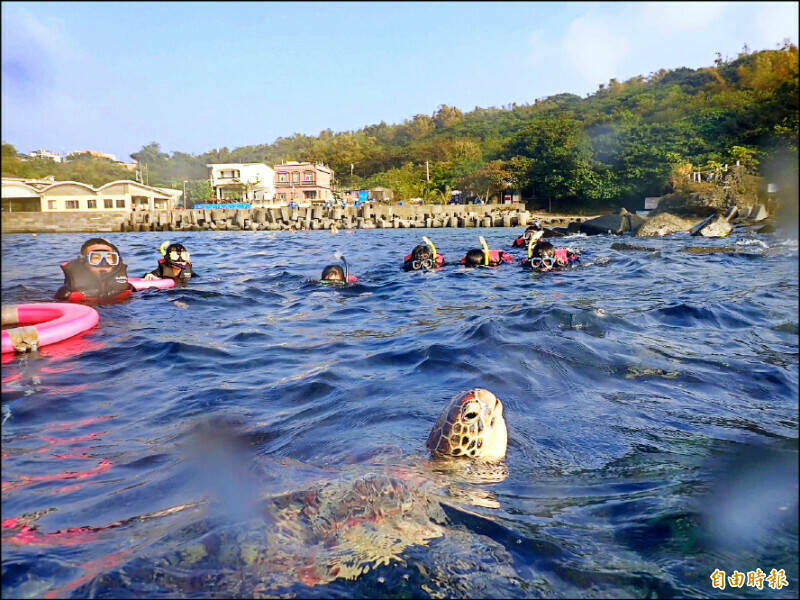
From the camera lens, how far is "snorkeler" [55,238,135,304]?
834 centimetres

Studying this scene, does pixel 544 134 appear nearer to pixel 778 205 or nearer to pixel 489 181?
pixel 489 181

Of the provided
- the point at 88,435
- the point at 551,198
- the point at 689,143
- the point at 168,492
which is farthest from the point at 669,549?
the point at 551,198

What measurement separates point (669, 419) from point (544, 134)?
160 feet

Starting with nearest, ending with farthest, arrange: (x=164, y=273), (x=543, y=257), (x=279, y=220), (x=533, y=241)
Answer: (x=164, y=273)
(x=543, y=257)
(x=533, y=241)
(x=279, y=220)

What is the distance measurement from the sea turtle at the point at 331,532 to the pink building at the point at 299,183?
54.7 metres

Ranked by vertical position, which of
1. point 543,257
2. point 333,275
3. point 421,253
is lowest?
point 333,275

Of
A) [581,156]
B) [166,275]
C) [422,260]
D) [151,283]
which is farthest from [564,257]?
[581,156]

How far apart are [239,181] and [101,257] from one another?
167 feet

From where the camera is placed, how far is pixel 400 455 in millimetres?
3436

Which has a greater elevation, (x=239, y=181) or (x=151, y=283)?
(x=239, y=181)

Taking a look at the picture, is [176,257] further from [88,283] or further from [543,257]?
[543,257]

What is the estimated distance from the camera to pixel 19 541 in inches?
93.3

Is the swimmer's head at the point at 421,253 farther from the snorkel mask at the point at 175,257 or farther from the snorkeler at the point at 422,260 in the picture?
the snorkel mask at the point at 175,257

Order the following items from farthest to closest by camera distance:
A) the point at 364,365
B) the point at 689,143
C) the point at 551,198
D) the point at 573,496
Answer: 1. the point at 551,198
2. the point at 689,143
3. the point at 364,365
4. the point at 573,496
